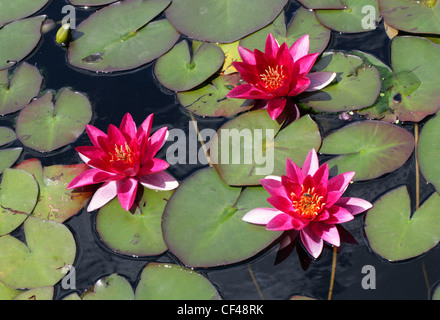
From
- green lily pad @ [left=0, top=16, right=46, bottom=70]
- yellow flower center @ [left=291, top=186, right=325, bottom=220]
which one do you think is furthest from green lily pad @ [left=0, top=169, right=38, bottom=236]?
yellow flower center @ [left=291, top=186, right=325, bottom=220]

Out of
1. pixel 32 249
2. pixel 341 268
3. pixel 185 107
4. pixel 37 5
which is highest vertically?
pixel 37 5

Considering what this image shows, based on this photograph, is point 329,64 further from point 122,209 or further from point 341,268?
point 122,209

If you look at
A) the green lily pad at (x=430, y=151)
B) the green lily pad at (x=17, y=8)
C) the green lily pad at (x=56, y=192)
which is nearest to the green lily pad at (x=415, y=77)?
the green lily pad at (x=430, y=151)

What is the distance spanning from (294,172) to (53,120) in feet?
6.09

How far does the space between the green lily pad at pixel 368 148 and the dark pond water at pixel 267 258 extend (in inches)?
2.6

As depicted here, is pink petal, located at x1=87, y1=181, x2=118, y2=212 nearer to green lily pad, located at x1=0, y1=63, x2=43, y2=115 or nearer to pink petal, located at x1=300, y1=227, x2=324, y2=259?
green lily pad, located at x1=0, y1=63, x2=43, y2=115

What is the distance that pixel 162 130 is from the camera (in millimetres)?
3104

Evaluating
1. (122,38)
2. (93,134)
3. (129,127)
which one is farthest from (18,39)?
(129,127)

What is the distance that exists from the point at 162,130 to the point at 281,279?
126 cm

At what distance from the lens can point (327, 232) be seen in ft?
8.68

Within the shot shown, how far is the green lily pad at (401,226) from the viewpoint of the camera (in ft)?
8.61

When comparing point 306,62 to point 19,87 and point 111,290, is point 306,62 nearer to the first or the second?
point 111,290

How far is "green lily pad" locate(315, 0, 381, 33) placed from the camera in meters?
3.55

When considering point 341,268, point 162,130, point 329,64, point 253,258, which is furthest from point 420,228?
point 162,130
